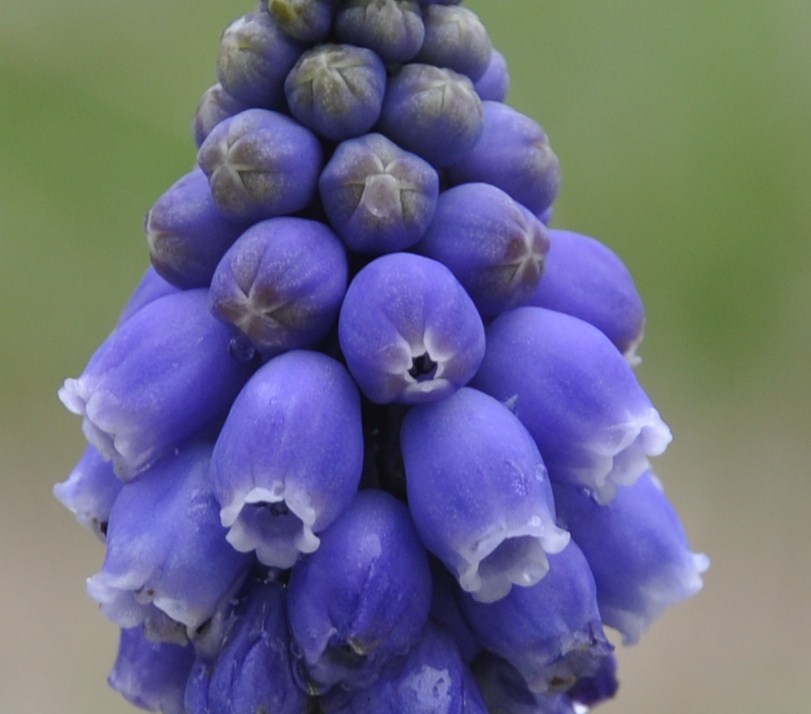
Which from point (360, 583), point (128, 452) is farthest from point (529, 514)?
point (128, 452)

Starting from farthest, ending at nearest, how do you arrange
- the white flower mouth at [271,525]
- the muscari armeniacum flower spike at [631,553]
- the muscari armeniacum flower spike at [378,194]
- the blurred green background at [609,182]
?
the blurred green background at [609,182], the muscari armeniacum flower spike at [631,553], the muscari armeniacum flower spike at [378,194], the white flower mouth at [271,525]

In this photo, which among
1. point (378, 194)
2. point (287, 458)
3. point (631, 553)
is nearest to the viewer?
point (287, 458)

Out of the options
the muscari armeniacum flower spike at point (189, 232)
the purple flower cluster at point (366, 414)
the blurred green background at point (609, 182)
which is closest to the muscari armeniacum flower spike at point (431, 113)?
the purple flower cluster at point (366, 414)

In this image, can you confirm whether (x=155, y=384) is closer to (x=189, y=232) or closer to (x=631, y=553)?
(x=189, y=232)

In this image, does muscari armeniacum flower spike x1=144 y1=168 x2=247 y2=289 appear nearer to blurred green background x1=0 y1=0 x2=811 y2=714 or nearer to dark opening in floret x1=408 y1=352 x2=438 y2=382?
dark opening in floret x1=408 y1=352 x2=438 y2=382

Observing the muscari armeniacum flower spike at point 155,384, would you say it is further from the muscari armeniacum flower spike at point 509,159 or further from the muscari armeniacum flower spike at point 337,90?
the muscari armeniacum flower spike at point 509,159

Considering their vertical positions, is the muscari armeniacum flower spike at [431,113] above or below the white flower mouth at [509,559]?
above

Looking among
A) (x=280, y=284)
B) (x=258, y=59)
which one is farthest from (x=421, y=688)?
(x=258, y=59)

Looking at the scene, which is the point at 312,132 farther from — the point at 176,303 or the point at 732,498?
the point at 732,498
